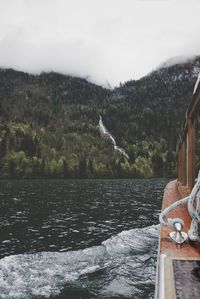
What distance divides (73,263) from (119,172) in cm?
17285

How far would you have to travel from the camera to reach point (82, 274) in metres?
14.8

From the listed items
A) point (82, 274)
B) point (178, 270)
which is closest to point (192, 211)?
point (178, 270)

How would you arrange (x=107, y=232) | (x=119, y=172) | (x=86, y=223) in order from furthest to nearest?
(x=119, y=172)
(x=86, y=223)
(x=107, y=232)

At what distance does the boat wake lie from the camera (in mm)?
12984

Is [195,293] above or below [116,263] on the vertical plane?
above

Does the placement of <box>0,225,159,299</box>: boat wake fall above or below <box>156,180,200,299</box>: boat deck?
below

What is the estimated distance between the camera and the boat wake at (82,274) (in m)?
13.0

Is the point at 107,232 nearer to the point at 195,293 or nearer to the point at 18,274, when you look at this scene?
the point at 18,274

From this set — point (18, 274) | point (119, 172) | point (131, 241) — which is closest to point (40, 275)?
point (18, 274)

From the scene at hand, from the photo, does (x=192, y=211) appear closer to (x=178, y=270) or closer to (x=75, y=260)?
(x=178, y=270)

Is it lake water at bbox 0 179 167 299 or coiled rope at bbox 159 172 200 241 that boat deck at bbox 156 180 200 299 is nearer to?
coiled rope at bbox 159 172 200 241

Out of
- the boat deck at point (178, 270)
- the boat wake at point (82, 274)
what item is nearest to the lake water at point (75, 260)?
the boat wake at point (82, 274)

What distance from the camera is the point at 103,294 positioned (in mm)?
12875

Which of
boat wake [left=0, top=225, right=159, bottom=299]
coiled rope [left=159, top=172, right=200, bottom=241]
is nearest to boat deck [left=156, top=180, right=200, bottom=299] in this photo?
coiled rope [left=159, top=172, right=200, bottom=241]
